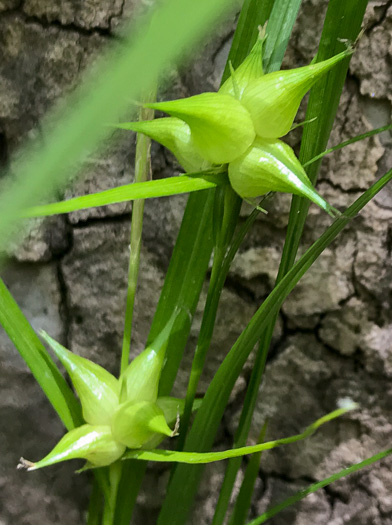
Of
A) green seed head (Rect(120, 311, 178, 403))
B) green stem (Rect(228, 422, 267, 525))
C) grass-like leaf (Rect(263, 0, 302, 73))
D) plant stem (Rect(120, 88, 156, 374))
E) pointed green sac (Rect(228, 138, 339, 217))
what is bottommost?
green stem (Rect(228, 422, 267, 525))

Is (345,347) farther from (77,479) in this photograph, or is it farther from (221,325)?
(77,479)

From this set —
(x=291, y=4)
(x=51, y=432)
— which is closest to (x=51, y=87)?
(x=291, y=4)

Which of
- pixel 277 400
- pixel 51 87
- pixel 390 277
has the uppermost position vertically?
pixel 51 87

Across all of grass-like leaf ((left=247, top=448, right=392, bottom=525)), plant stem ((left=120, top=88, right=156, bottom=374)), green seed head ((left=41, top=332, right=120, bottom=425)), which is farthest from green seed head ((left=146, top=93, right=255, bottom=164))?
grass-like leaf ((left=247, top=448, right=392, bottom=525))

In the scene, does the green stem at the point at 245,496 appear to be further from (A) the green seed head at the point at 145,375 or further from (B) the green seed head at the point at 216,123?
(B) the green seed head at the point at 216,123

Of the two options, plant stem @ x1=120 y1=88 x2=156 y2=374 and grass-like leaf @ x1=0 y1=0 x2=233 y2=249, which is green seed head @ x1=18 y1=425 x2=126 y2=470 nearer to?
plant stem @ x1=120 y1=88 x2=156 y2=374

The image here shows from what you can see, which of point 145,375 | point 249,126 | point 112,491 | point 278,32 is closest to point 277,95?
point 249,126

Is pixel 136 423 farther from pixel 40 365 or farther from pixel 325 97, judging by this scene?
pixel 325 97
